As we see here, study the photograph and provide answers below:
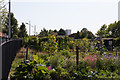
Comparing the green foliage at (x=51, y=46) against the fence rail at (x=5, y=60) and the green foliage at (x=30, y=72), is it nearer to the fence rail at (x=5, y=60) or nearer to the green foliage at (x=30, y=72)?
the fence rail at (x=5, y=60)

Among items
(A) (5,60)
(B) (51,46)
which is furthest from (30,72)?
(B) (51,46)

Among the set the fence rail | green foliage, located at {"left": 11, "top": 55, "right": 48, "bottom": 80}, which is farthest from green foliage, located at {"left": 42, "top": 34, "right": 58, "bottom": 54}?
green foliage, located at {"left": 11, "top": 55, "right": 48, "bottom": 80}

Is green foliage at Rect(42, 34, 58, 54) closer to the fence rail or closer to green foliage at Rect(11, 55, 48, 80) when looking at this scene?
the fence rail

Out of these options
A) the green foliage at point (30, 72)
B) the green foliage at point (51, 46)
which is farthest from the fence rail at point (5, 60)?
the green foliage at point (51, 46)

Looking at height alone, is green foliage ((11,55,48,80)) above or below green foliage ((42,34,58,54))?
below

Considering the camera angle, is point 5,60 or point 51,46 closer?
point 5,60

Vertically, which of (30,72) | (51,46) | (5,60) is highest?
(51,46)

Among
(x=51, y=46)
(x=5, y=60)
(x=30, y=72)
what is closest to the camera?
(x=30, y=72)

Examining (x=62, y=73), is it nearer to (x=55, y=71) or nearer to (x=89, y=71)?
(x=55, y=71)

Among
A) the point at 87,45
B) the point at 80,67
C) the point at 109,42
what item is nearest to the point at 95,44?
the point at 87,45

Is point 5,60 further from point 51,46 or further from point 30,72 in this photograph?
point 51,46

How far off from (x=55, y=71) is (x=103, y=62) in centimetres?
213

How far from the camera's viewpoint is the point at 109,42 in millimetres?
19078

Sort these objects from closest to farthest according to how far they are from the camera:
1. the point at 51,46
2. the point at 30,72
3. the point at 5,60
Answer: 1. the point at 30,72
2. the point at 5,60
3. the point at 51,46
